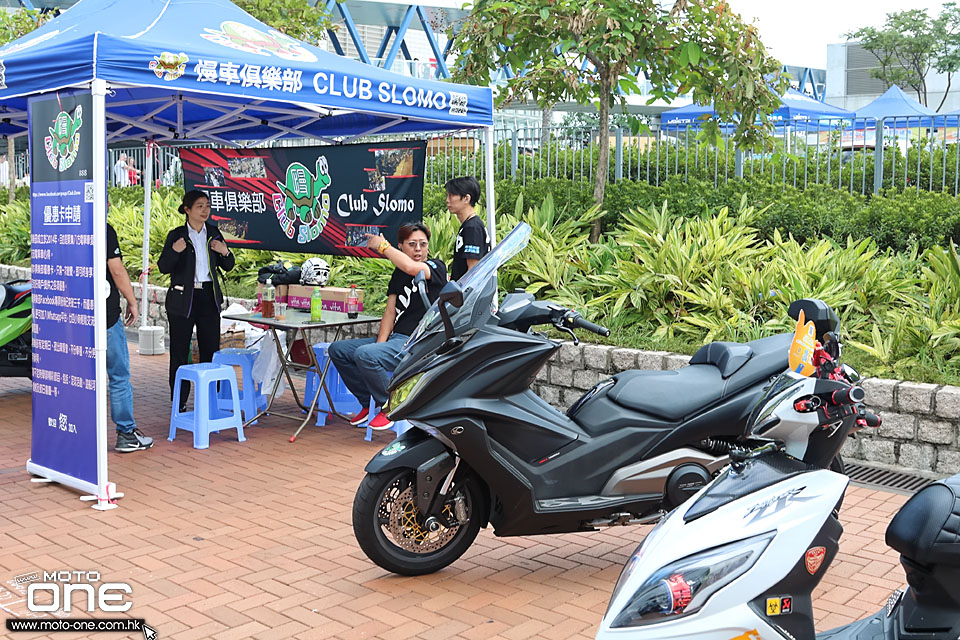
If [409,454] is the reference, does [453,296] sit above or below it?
above

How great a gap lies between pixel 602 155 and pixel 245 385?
4.90m

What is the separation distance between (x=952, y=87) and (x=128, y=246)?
50822 mm

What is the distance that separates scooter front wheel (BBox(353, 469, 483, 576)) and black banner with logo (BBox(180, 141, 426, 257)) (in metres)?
4.16

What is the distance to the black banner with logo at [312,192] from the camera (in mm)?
8547

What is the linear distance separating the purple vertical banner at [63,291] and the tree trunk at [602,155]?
237 inches

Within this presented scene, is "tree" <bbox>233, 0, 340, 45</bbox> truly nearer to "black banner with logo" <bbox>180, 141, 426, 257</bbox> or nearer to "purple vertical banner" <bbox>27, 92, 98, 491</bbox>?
"black banner with logo" <bbox>180, 141, 426, 257</bbox>

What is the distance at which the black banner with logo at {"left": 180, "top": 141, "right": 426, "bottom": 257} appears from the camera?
336 inches

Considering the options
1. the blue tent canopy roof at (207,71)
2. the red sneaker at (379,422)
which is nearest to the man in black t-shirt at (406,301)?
the red sneaker at (379,422)

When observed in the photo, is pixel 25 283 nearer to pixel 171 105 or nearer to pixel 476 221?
pixel 171 105

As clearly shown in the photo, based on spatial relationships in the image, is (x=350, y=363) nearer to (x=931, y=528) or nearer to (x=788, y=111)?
(x=931, y=528)

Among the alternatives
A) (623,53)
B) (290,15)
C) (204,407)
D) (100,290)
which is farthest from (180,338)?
(290,15)

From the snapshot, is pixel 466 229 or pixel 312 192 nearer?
pixel 466 229

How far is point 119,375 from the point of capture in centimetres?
692

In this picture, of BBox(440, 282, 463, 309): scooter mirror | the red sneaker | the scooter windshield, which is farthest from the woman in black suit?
BBox(440, 282, 463, 309): scooter mirror
